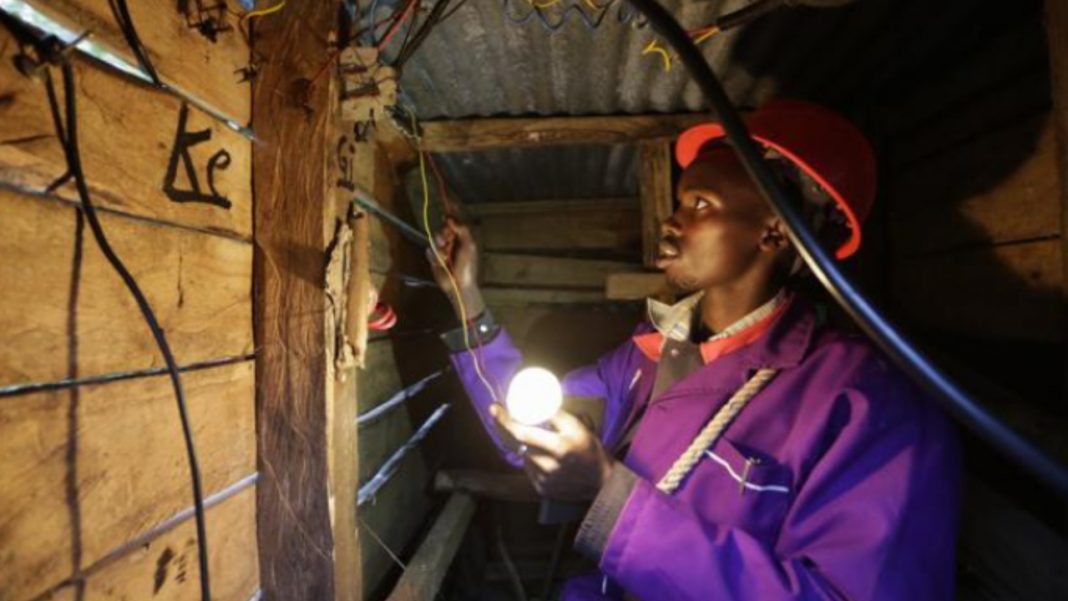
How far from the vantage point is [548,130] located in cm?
270

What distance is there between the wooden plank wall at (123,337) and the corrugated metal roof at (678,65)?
39.2 inches

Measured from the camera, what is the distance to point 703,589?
1.33 meters

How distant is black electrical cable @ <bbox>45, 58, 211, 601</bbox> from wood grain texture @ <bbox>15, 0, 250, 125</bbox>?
0.11 m

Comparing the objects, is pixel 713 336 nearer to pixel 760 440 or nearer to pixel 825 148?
pixel 760 440

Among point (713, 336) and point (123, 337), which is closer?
point (123, 337)

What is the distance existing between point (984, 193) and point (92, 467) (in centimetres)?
313

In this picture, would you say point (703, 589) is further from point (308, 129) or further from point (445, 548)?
point (445, 548)

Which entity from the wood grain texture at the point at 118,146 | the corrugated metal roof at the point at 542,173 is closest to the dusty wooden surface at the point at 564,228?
the corrugated metal roof at the point at 542,173

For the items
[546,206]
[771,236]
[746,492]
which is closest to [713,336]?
[771,236]

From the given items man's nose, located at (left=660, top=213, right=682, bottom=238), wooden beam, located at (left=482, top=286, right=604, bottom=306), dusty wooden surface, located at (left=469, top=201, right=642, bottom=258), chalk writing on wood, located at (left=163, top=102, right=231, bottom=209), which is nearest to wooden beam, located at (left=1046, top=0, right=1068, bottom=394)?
man's nose, located at (left=660, top=213, right=682, bottom=238)

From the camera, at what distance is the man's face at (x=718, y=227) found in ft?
6.13

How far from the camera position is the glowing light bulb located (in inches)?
54.0

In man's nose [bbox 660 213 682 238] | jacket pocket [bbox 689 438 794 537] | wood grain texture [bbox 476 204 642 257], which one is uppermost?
wood grain texture [bbox 476 204 642 257]

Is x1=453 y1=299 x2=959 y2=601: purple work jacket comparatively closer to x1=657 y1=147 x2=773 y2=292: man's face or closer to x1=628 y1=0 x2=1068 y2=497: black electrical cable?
x1=657 y1=147 x2=773 y2=292: man's face
